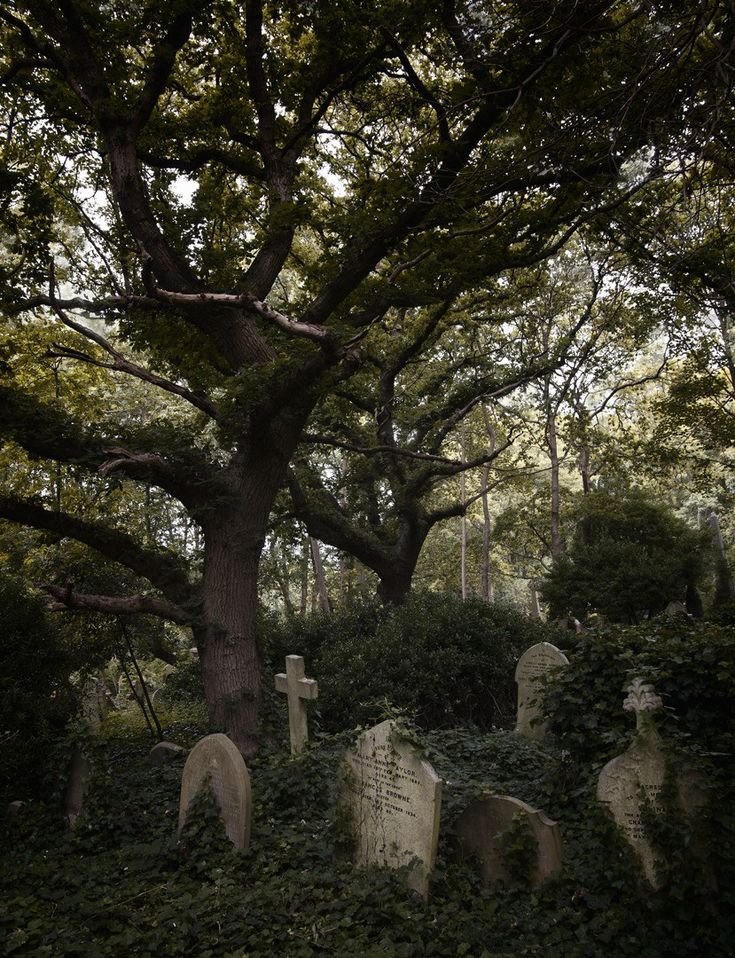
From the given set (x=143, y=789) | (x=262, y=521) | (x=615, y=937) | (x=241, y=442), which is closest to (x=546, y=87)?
(x=241, y=442)

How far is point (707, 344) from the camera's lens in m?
12.8

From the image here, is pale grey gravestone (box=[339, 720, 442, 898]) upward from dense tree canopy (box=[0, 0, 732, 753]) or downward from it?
downward

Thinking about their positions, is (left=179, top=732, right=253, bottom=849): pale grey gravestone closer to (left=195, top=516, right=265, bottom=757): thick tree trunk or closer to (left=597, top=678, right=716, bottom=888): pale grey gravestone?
(left=195, top=516, right=265, bottom=757): thick tree trunk

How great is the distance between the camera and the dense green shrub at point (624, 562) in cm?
1419

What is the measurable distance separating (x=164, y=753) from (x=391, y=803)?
3.77 metres

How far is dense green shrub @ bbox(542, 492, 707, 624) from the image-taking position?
1419 centimetres

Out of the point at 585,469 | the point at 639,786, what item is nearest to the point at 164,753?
the point at 639,786

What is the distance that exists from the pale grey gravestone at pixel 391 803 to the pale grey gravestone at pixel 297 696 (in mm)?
2141

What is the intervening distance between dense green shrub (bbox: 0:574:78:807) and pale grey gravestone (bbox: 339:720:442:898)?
350cm

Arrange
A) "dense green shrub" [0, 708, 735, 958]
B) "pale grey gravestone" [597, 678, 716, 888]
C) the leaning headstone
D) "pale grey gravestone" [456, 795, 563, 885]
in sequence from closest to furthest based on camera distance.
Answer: "dense green shrub" [0, 708, 735, 958] < "pale grey gravestone" [597, 678, 716, 888] < "pale grey gravestone" [456, 795, 563, 885] < the leaning headstone

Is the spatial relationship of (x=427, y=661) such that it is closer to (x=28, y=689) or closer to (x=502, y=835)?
(x=502, y=835)

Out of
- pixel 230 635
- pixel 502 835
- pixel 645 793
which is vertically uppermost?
pixel 230 635

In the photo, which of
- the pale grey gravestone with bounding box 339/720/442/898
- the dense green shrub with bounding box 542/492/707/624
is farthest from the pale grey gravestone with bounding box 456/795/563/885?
the dense green shrub with bounding box 542/492/707/624

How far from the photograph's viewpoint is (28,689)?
7.02m
